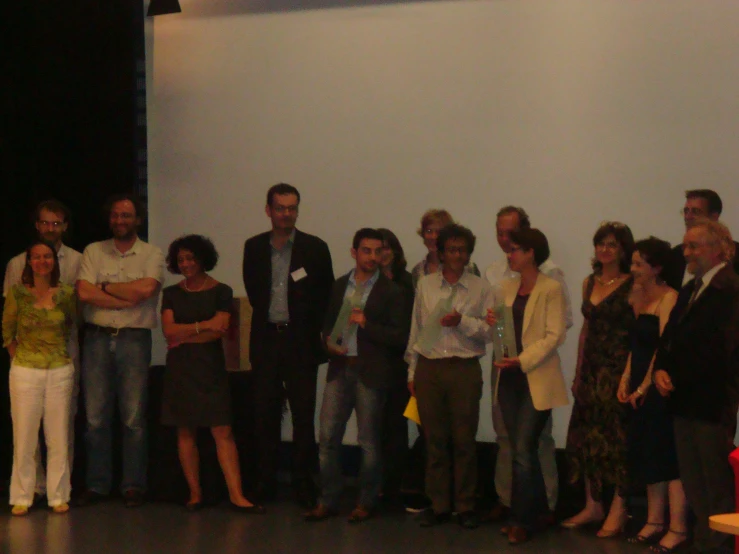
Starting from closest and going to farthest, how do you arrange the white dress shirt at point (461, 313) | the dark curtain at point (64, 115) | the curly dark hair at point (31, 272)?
1. the white dress shirt at point (461, 313)
2. the curly dark hair at point (31, 272)
3. the dark curtain at point (64, 115)

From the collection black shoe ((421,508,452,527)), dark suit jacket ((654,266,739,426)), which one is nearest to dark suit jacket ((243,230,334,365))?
black shoe ((421,508,452,527))

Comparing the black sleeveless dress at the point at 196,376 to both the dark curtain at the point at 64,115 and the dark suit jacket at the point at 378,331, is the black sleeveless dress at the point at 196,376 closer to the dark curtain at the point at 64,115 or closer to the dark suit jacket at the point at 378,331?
the dark suit jacket at the point at 378,331

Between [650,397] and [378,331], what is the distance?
129cm

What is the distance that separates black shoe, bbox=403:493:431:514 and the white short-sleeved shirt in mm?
1654

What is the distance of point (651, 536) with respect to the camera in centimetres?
444

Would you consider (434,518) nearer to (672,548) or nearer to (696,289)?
(672,548)

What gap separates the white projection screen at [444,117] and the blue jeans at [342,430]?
1.26 m

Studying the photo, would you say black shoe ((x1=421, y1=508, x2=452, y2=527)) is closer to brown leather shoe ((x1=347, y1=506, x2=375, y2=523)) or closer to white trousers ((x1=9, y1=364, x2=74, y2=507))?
brown leather shoe ((x1=347, y1=506, x2=375, y2=523))

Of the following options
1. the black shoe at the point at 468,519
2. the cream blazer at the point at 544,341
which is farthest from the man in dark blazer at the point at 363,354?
the cream blazer at the point at 544,341

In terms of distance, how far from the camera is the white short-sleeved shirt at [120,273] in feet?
16.9

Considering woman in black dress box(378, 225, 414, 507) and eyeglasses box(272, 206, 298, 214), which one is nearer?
woman in black dress box(378, 225, 414, 507)

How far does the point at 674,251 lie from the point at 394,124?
2.13 metres

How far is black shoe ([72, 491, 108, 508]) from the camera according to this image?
16.9 ft

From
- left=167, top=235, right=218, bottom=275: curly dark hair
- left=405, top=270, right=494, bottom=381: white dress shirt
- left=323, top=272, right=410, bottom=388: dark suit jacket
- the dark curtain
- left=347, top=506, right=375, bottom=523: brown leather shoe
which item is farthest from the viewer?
the dark curtain
